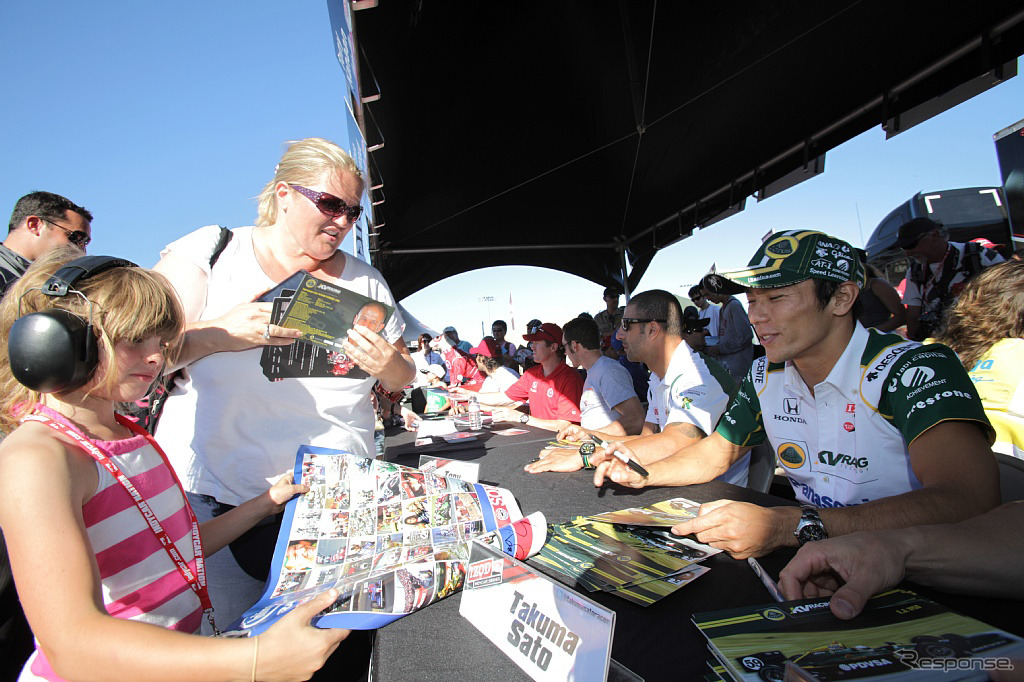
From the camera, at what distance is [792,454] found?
5.35ft

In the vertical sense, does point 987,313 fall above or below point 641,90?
below

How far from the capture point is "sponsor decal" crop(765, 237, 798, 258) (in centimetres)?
163

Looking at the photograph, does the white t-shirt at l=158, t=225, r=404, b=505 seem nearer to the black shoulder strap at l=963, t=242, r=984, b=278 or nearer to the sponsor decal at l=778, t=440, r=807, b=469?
the sponsor decal at l=778, t=440, r=807, b=469

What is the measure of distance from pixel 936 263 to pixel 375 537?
5844 mm

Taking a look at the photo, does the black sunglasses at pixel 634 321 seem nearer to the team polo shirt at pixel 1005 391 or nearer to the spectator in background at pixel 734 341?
the team polo shirt at pixel 1005 391

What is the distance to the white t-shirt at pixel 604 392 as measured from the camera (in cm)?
375

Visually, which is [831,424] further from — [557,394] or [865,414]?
[557,394]

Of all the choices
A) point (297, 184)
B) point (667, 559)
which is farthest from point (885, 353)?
point (297, 184)

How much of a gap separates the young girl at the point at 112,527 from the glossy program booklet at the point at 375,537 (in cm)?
8

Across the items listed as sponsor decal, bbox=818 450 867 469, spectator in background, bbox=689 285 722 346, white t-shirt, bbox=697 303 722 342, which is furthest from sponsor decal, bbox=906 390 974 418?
white t-shirt, bbox=697 303 722 342

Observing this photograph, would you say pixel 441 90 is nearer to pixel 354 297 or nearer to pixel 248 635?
pixel 354 297

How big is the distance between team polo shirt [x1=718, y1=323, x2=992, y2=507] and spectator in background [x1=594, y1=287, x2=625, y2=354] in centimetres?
583

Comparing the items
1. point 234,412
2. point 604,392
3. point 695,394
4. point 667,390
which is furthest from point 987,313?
point 234,412

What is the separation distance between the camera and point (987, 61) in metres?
3.40
